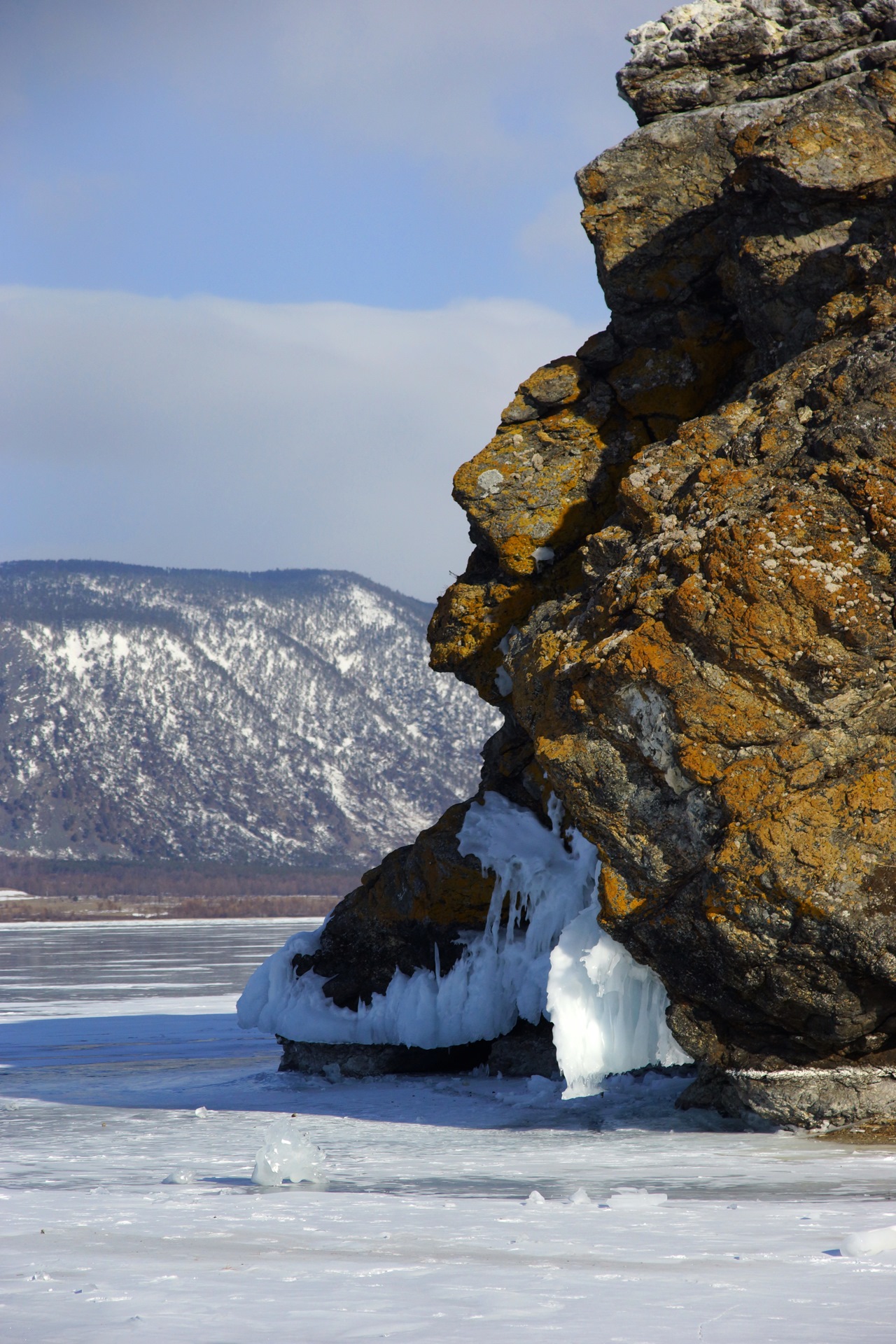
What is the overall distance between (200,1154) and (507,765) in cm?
605

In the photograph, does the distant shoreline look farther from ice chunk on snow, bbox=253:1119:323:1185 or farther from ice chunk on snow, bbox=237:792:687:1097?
ice chunk on snow, bbox=253:1119:323:1185

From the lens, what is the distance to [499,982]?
13945mm

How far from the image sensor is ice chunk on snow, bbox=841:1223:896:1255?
19.9 feet

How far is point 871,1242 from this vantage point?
6125 millimetres

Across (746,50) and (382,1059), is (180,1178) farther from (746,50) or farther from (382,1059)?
(746,50)

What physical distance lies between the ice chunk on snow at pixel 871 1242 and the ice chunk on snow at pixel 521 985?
484cm

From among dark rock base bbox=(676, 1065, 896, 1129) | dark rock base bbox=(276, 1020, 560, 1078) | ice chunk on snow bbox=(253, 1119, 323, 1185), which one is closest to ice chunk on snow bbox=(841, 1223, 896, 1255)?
ice chunk on snow bbox=(253, 1119, 323, 1185)

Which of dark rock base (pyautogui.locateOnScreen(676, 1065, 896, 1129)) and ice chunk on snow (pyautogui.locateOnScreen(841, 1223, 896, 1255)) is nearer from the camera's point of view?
ice chunk on snow (pyautogui.locateOnScreen(841, 1223, 896, 1255))

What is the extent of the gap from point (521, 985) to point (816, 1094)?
13.1 feet

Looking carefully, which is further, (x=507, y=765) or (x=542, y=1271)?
(x=507, y=765)

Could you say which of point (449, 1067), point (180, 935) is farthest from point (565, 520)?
point (180, 935)

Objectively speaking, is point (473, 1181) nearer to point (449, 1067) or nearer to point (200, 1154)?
point (200, 1154)

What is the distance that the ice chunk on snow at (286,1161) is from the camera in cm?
841

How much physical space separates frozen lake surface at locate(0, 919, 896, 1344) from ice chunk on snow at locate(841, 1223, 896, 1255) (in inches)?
2.6
